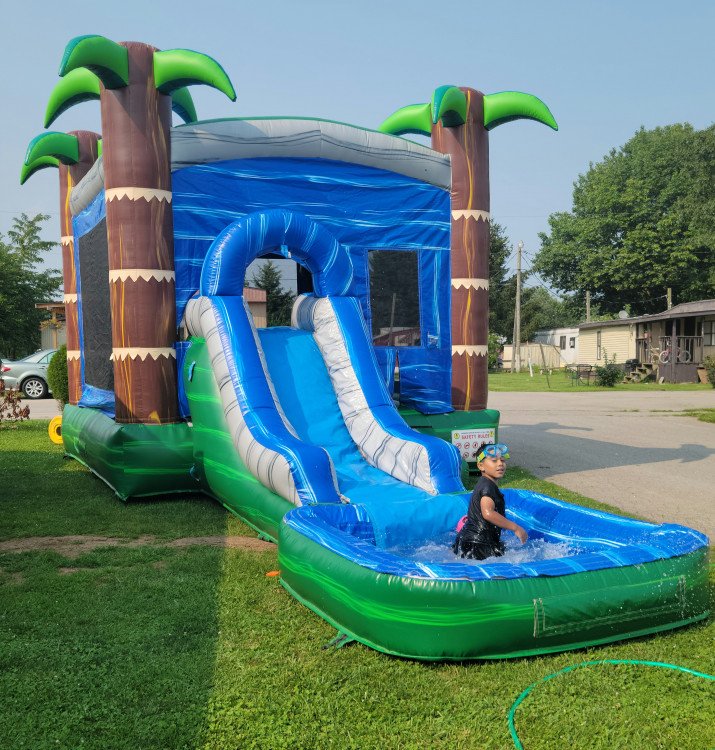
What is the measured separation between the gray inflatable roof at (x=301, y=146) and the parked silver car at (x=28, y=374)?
12.3 metres

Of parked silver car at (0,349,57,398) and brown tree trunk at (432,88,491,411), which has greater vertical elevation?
brown tree trunk at (432,88,491,411)

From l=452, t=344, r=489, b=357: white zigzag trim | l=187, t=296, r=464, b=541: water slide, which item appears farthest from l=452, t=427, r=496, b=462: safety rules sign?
l=187, t=296, r=464, b=541: water slide

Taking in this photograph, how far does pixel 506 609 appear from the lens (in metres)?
3.72

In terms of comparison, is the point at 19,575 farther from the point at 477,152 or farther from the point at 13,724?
the point at 477,152

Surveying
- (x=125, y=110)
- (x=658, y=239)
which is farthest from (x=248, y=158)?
(x=658, y=239)

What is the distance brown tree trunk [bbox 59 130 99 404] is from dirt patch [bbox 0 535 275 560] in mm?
5154

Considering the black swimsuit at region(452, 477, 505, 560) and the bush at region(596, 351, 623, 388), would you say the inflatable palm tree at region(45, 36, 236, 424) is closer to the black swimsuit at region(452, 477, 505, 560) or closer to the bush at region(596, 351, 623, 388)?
the black swimsuit at region(452, 477, 505, 560)

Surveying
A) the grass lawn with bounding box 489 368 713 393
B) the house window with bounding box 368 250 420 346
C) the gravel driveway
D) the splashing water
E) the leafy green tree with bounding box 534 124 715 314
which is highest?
the leafy green tree with bounding box 534 124 715 314

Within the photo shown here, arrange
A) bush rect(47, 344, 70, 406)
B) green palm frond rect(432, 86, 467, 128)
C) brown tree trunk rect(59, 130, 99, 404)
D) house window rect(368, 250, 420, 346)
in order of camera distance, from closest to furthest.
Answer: green palm frond rect(432, 86, 467, 128) → house window rect(368, 250, 420, 346) → brown tree trunk rect(59, 130, 99, 404) → bush rect(47, 344, 70, 406)

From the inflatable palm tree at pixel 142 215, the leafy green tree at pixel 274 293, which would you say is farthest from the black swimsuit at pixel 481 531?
the leafy green tree at pixel 274 293

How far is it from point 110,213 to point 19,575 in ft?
12.4

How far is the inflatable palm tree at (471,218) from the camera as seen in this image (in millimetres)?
8781

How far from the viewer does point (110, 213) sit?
24.8 ft

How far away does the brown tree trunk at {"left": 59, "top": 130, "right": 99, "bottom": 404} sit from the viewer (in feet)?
36.0
